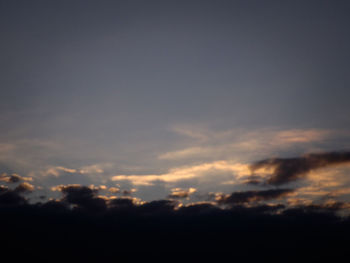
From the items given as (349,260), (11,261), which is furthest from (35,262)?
(349,260)

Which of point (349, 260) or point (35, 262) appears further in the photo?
point (349, 260)

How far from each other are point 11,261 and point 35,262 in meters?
15.8

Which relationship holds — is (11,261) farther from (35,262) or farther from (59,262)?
(59,262)

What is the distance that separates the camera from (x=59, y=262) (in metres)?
181

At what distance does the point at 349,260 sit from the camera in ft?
611

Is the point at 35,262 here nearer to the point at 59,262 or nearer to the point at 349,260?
the point at 59,262

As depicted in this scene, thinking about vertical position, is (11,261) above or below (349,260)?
above

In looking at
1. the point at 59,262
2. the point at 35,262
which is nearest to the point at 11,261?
the point at 35,262

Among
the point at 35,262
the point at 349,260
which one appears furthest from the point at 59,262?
the point at 349,260

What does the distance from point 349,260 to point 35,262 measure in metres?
241

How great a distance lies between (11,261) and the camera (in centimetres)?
16362

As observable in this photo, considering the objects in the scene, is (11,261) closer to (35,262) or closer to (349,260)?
(35,262)

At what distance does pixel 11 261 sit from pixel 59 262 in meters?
32.2

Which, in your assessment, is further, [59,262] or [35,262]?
[59,262]
